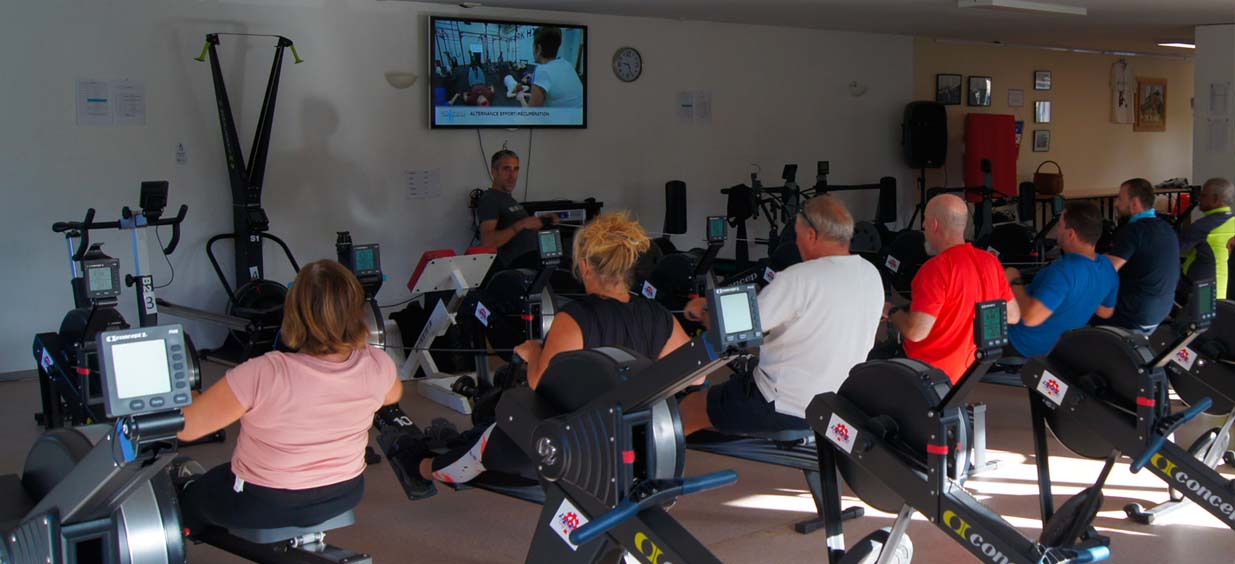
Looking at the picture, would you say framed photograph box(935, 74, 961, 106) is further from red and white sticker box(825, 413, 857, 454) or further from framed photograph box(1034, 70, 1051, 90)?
red and white sticker box(825, 413, 857, 454)

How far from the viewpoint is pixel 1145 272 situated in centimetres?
495

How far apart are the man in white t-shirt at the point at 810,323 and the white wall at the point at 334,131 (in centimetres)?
449

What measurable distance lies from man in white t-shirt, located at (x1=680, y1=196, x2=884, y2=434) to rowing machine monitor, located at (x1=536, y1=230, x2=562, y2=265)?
133 centimetres

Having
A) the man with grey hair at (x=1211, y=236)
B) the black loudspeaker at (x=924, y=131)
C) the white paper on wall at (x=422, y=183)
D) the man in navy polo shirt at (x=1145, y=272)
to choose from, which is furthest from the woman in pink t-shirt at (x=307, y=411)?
the black loudspeaker at (x=924, y=131)

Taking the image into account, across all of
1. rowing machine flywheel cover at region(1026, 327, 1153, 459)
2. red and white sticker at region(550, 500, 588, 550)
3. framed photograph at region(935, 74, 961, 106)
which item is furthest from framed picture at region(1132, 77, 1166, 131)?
red and white sticker at region(550, 500, 588, 550)

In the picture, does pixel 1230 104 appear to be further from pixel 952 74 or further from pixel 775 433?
pixel 775 433

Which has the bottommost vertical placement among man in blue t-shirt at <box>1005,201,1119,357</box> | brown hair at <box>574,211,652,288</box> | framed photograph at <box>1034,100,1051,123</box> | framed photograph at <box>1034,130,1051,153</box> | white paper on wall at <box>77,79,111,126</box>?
man in blue t-shirt at <box>1005,201,1119,357</box>

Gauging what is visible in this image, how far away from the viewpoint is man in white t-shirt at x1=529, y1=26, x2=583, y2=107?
845 centimetres

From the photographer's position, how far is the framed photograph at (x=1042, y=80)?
1280 centimetres

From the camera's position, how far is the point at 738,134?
9945 mm

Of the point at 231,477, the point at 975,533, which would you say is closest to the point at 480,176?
the point at 231,477

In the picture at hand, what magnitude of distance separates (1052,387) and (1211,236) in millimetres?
3271

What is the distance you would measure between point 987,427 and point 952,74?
283 inches

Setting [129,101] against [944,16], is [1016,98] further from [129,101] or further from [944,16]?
[129,101]
